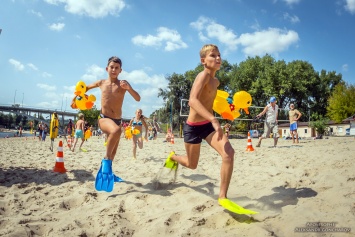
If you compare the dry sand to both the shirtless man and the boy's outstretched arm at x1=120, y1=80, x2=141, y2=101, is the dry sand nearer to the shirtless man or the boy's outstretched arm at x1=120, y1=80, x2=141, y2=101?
the shirtless man

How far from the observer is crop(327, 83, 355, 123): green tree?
44625 mm

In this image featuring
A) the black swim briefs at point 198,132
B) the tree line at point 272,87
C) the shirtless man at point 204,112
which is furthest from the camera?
the tree line at point 272,87

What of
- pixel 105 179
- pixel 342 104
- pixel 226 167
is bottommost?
pixel 105 179

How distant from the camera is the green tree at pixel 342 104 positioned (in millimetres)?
44625

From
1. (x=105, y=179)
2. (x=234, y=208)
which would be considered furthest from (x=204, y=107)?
(x=105, y=179)

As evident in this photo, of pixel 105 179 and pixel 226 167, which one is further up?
pixel 226 167

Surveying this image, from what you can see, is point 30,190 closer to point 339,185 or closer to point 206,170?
point 206,170

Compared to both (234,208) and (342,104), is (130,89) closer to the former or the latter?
(234,208)

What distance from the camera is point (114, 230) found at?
2508 millimetres

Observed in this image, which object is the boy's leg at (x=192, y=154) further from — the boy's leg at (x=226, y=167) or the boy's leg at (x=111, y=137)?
the boy's leg at (x=111, y=137)

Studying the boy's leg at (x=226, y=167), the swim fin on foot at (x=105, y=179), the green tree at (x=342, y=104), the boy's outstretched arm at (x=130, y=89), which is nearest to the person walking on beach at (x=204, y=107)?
the boy's leg at (x=226, y=167)

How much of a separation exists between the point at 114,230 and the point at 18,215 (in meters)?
1.37

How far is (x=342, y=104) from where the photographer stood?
149ft

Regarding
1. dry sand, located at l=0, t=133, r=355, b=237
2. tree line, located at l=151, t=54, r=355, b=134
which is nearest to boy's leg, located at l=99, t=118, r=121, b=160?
dry sand, located at l=0, t=133, r=355, b=237
